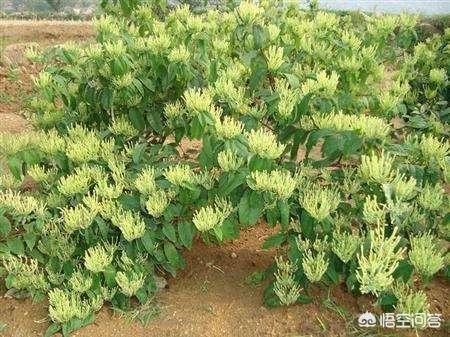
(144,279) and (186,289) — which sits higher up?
(144,279)

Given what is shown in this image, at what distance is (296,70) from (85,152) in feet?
3.98

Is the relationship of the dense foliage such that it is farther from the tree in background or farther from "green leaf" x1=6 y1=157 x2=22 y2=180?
the tree in background

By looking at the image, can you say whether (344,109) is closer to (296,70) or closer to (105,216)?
(296,70)

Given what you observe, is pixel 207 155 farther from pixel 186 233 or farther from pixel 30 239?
pixel 30 239

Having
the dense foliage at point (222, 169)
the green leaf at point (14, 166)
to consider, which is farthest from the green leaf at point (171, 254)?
the green leaf at point (14, 166)

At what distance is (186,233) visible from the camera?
2662 millimetres

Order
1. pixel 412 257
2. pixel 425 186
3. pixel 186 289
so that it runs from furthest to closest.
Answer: pixel 186 289 → pixel 425 186 → pixel 412 257

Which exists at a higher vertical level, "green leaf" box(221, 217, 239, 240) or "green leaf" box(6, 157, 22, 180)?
"green leaf" box(6, 157, 22, 180)

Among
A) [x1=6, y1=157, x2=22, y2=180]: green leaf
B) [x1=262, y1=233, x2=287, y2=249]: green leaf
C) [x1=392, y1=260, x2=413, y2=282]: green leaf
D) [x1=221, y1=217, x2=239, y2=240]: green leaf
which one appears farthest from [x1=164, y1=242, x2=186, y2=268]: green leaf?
[x1=392, y1=260, x2=413, y2=282]: green leaf

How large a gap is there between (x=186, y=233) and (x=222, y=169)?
409mm

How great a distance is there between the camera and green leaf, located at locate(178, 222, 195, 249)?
265cm

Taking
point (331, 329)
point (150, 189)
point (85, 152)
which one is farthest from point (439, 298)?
point (85, 152)

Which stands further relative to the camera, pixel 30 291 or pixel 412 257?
pixel 30 291

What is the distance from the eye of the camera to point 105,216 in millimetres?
2637
